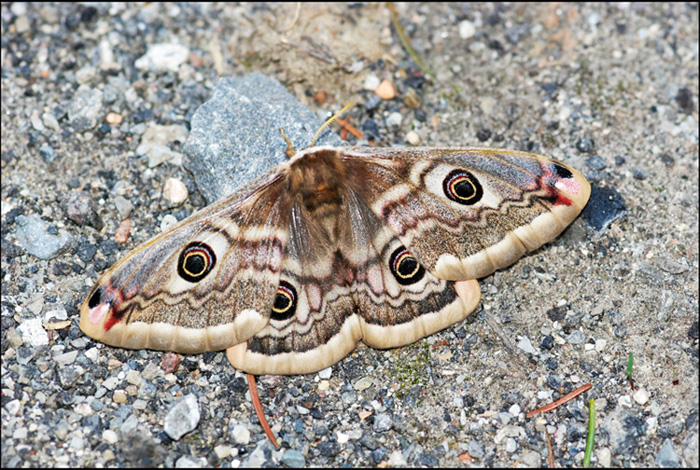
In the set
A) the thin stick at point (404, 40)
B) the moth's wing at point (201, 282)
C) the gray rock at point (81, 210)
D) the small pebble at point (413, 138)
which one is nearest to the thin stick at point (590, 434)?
the moth's wing at point (201, 282)

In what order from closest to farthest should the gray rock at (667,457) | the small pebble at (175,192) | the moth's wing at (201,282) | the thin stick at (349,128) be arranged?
the moth's wing at (201,282) → the gray rock at (667,457) → the small pebble at (175,192) → the thin stick at (349,128)

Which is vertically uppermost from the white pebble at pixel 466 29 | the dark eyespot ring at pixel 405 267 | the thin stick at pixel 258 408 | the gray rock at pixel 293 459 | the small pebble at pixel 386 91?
the white pebble at pixel 466 29

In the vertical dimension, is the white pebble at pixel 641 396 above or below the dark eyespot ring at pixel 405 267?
below

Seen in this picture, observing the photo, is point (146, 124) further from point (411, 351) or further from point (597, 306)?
point (597, 306)

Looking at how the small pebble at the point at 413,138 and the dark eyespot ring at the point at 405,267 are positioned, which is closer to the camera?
the dark eyespot ring at the point at 405,267

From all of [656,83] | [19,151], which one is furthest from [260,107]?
[656,83]

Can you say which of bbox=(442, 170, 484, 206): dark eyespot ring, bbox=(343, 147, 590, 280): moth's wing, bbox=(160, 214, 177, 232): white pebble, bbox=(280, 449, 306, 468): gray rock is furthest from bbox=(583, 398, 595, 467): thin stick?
bbox=(160, 214, 177, 232): white pebble

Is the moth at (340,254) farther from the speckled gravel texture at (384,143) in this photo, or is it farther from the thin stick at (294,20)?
the thin stick at (294,20)
